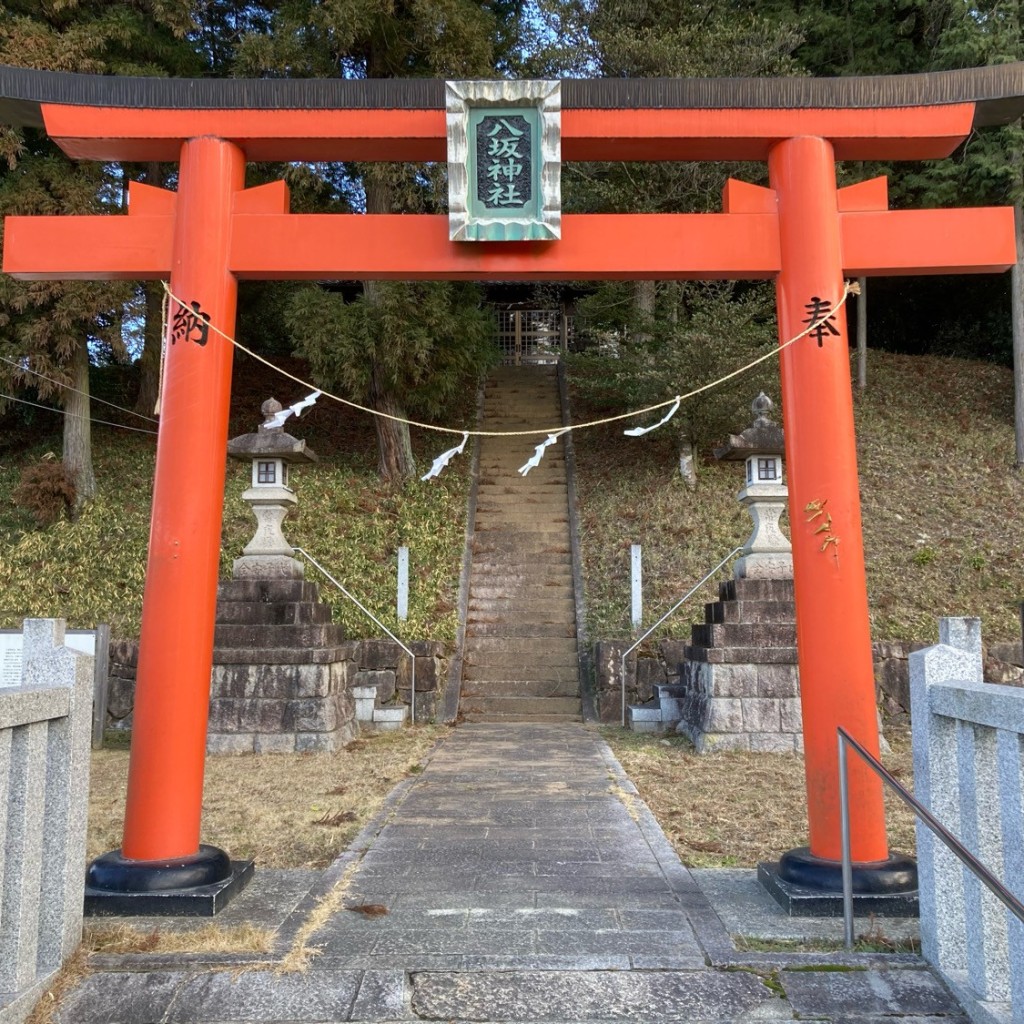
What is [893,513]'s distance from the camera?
12.6 metres

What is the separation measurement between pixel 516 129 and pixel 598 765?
4.91 m

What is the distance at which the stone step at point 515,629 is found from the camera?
10992 mm

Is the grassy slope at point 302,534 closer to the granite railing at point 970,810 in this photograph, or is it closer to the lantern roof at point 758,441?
the lantern roof at point 758,441

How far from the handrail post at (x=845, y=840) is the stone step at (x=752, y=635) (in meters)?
4.28

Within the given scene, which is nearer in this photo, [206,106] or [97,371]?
[206,106]

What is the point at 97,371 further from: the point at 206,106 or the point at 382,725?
the point at 206,106

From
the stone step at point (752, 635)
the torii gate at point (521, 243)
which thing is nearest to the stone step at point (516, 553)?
the stone step at point (752, 635)

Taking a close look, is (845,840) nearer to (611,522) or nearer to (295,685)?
(295,685)

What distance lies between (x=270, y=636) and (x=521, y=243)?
17.3 ft

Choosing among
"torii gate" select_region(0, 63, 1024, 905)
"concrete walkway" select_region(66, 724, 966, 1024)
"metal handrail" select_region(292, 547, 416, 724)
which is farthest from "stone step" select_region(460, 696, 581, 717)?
"torii gate" select_region(0, 63, 1024, 905)

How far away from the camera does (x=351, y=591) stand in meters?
11.0

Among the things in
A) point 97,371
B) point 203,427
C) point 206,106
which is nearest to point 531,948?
point 203,427

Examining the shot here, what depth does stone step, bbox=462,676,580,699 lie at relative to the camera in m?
10.0

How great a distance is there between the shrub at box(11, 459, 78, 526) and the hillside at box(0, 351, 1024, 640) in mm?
288
